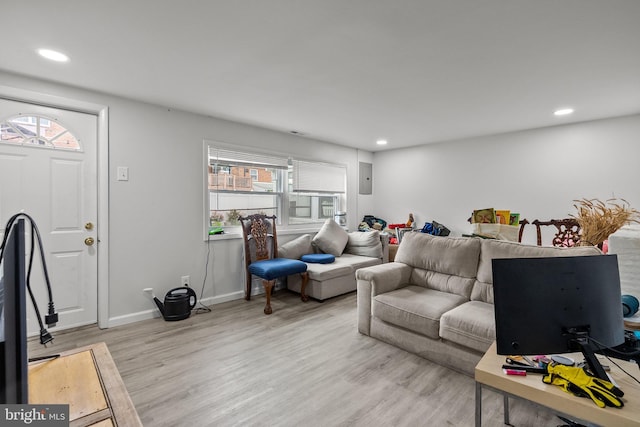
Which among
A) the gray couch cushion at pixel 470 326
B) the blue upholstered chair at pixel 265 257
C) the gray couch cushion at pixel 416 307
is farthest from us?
the blue upholstered chair at pixel 265 257

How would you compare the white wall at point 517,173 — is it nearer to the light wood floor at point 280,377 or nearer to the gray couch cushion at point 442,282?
the gray couch cushion at point 442,282

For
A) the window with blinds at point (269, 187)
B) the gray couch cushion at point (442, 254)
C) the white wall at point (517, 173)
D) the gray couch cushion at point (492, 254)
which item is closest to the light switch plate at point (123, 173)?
the window with blinds at point (269, 187)

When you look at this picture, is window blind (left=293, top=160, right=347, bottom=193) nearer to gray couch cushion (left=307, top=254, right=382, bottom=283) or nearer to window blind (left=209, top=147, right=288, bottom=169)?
window blind (left=209, top=147, right=288, bottom=169)

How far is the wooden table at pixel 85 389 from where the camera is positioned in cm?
81

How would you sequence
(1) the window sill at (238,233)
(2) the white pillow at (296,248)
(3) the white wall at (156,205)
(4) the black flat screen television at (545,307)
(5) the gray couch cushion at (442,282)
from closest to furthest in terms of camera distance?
(4) the black flat screen television at (545,307) → (5) the gray couch cushion at (442,282) → (3) the white wall at (156,205) → (1) the window sill at (238,233) → (2) the white pillow at (296,248)

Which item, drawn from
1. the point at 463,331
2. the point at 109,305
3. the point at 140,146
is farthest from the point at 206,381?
the point at 140,146

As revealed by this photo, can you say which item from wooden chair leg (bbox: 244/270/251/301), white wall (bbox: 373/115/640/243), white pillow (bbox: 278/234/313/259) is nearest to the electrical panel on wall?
white wall (bbox: 373/115/640/243)

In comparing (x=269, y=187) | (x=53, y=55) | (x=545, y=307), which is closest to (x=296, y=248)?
(x=269, y=187)

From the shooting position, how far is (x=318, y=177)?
5117mm

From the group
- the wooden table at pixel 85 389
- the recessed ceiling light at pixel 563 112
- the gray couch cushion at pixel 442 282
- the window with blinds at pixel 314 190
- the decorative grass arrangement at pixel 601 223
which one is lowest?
the gray couch cushion at pixel 442 282

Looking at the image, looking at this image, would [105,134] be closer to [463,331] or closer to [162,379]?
[162,379]

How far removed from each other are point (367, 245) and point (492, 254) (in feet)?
7.39

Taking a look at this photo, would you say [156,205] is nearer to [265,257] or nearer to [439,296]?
[265,257]

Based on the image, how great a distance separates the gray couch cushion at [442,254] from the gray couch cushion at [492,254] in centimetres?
8
